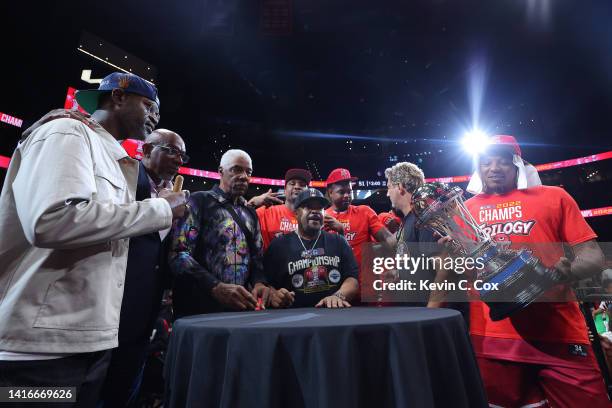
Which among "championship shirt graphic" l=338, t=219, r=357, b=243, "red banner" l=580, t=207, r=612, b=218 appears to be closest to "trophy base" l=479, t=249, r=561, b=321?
"championship shirt graphic" l=338, t=219, r=357, b=243

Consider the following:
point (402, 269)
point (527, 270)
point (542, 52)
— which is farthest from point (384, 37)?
point (527, 270)

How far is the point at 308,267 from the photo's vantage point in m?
2.49

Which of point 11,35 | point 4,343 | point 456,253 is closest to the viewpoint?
point 4,343

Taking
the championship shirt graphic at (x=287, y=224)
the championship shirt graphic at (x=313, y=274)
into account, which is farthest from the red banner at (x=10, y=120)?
the championship shirt graphic at (x=313, y=274)

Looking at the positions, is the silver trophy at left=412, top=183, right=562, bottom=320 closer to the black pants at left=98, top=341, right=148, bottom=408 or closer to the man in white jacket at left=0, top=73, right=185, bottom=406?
the man in white jacket at left=0, top=73, right=185, bottom=406

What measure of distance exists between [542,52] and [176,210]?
1019cm

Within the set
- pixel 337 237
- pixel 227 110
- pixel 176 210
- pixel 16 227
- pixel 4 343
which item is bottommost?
pixel 4 343

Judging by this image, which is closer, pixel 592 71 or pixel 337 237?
pixel 337 237

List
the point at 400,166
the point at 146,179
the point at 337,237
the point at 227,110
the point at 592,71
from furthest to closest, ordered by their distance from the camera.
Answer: the point at 227,110 < the point at 592,71 < the point at 400,166 < the point at 337,237 < the point at 146,179

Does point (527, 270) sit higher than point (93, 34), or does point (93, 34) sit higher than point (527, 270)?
point (93, 34)

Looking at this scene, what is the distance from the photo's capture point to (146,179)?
6.18ft

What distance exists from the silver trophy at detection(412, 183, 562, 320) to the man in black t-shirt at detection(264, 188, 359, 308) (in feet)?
2.50

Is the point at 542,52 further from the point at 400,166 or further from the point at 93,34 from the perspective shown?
the point at 93,34

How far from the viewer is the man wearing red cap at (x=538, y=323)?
1.77 meters
